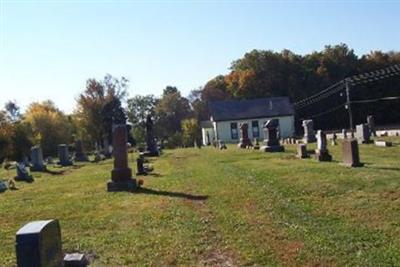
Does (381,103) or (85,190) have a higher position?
(381,103)

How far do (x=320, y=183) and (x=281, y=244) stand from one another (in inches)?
262

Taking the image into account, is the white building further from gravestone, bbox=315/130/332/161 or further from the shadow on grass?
the shadow on grass

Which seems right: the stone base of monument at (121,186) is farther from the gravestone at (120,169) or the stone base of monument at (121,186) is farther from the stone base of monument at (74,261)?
the stone base of monument at (74,261)

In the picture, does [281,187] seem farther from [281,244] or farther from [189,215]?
[281,244]

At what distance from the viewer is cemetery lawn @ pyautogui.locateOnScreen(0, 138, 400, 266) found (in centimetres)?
1014

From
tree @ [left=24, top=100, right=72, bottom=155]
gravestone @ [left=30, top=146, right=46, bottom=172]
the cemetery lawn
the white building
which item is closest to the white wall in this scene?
the white building

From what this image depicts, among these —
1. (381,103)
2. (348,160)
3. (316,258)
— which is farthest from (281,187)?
(381,103)

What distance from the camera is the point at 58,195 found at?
2031cm

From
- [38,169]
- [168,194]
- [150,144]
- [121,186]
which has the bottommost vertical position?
[168,194]

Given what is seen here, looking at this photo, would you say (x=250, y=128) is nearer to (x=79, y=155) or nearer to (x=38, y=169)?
(x=79, y=155)

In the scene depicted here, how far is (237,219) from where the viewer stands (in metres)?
13.2

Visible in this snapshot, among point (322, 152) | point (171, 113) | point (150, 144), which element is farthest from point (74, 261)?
point (171, 113)

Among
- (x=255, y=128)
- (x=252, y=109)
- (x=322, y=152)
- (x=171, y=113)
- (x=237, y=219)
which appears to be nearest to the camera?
(x=237, y=219)

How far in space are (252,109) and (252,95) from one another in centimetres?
1333
